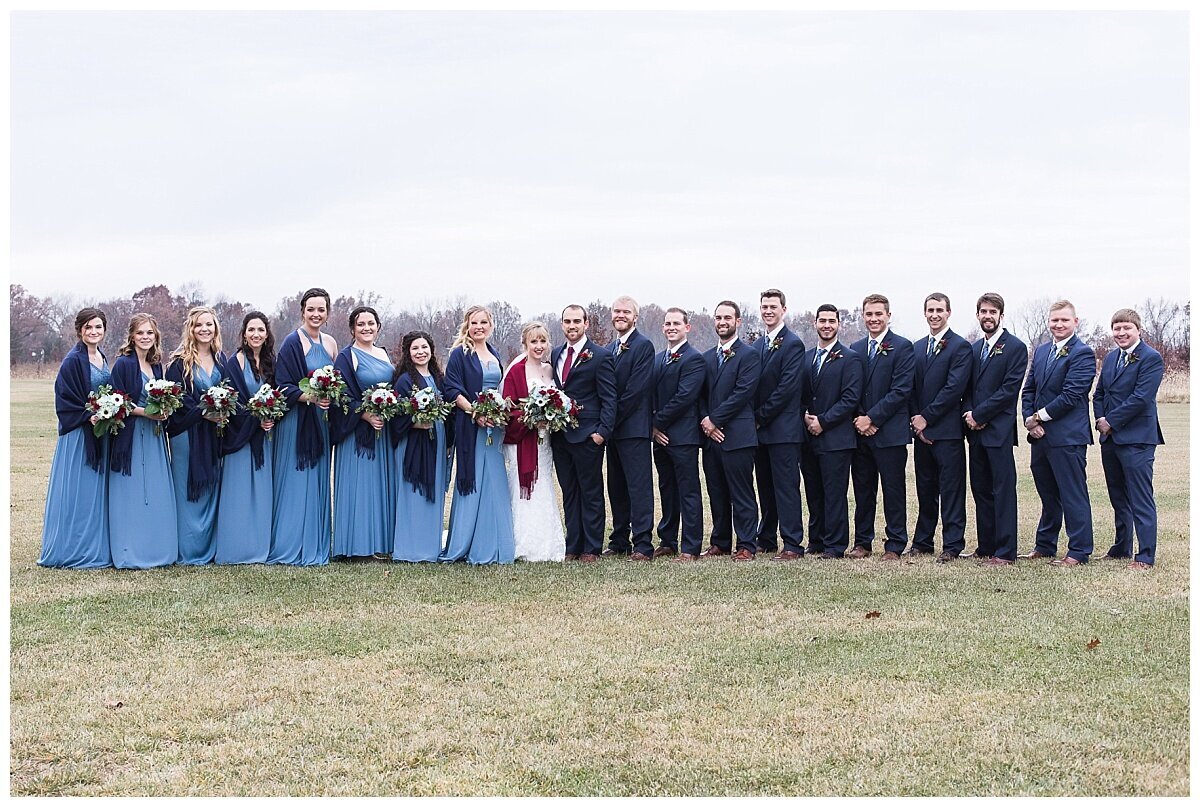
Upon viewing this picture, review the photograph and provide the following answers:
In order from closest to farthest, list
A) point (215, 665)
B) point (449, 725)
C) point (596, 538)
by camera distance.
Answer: point (449, 725) → point (215, 665) → point (596, 538)

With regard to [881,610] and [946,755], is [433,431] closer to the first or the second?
[881,610]

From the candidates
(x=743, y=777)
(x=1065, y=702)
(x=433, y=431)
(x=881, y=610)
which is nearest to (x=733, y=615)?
(x=881, y=610)

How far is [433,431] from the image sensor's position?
1149 cm

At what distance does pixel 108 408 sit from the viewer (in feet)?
35.1

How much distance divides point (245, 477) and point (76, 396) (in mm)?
1636

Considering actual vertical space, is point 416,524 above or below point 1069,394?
below

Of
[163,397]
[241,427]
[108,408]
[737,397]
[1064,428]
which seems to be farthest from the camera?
[737,397]

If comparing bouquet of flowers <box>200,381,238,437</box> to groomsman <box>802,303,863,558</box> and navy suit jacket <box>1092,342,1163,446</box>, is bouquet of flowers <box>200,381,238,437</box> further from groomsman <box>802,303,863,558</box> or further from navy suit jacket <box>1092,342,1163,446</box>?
navy suit jacket <box>1092,342,1163,446</box>

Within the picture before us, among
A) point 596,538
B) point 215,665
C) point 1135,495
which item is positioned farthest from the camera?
point 596,538

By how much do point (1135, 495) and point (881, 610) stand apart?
11.4ft

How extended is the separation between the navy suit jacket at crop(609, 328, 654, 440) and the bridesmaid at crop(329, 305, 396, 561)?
2.21 meters

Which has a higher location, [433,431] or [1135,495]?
[433,431]

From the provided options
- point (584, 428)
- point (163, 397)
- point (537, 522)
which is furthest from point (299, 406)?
point (584, 428)

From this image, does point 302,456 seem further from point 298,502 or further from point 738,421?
point 738,421
